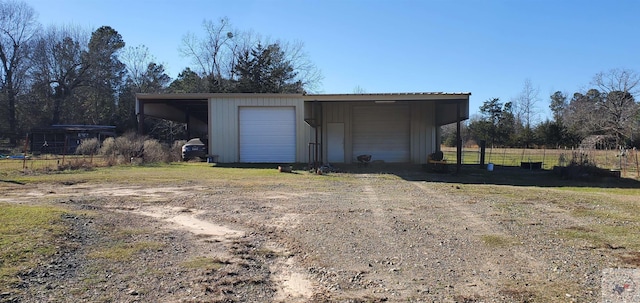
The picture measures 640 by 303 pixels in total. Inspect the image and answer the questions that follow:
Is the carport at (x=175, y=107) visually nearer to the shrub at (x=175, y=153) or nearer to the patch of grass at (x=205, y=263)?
the shrub at (x=175, y=153)

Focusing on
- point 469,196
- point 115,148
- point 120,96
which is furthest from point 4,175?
point 120,96

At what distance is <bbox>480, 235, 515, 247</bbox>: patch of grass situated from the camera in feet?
19.8

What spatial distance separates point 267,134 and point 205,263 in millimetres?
18782

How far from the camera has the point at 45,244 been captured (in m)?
5.57

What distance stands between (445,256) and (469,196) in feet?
20.6

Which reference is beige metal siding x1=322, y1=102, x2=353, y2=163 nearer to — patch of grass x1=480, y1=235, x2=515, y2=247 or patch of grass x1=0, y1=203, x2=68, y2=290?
patch of grass x1=0, y1=203, x2=68, y2=290

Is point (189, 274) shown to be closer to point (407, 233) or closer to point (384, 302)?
point (384, 302)

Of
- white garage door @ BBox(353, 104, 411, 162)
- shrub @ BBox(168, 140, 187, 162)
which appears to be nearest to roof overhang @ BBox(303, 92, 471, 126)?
white garage door @ BBox(353, 104, 411, 162)

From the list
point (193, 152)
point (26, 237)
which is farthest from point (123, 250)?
point (193, 152)

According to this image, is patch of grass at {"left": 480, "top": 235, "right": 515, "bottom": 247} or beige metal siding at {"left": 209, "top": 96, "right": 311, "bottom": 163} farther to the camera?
beige metal siding at {"left": 209, "top": 96, "right": 311, "bottom": 163}

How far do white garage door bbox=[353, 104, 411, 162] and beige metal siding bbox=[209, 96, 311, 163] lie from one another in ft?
9.66

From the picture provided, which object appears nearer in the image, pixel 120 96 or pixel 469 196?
pixel 469 196

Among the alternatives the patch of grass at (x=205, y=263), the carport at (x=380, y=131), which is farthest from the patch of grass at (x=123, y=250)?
the carport at (x=380, y=131)

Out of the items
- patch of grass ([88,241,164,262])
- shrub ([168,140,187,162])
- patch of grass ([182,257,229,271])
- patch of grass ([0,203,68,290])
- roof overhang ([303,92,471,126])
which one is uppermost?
roof overhang ([303,92,471,126])
